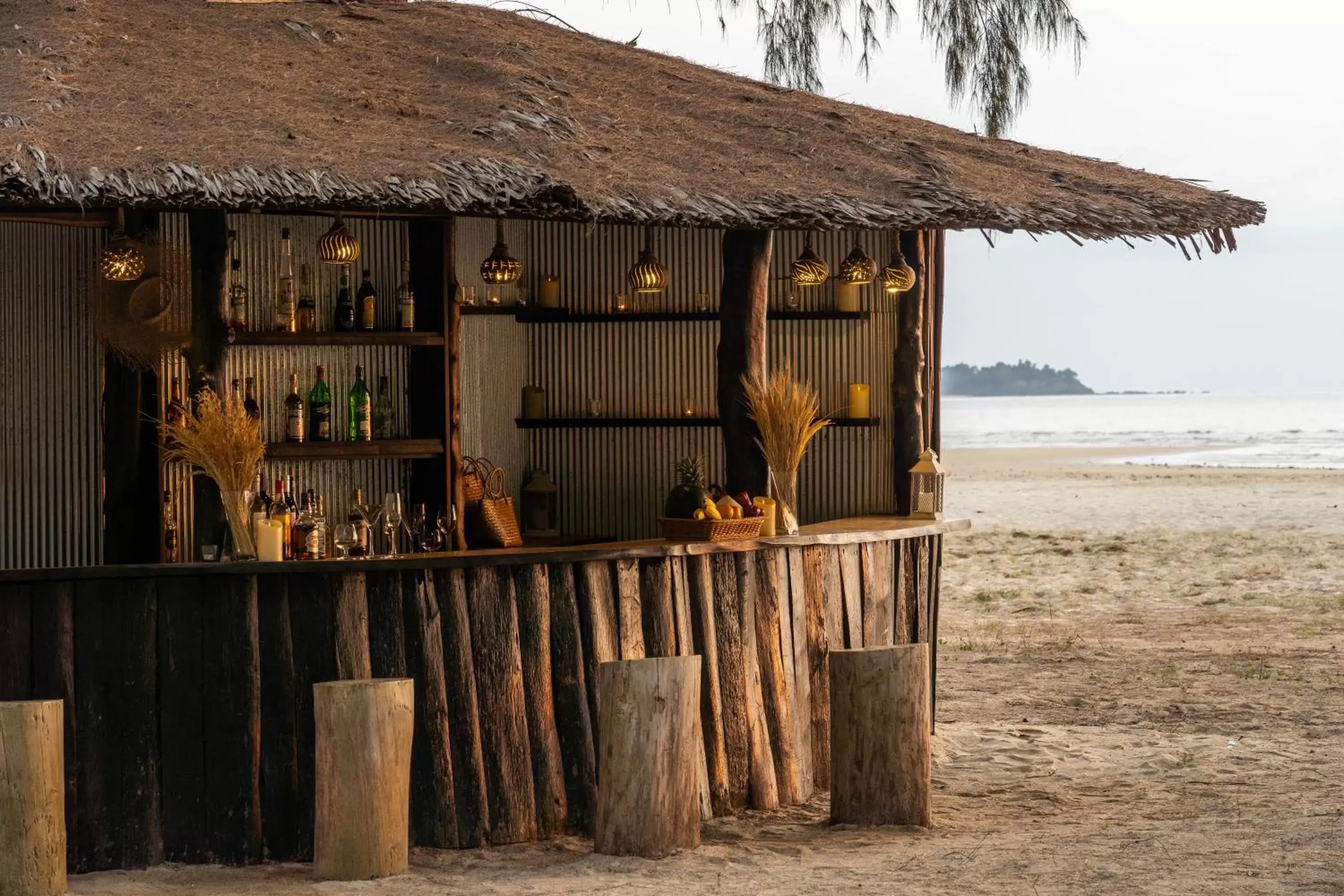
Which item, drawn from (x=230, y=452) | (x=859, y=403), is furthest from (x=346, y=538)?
(x=859, y=403)

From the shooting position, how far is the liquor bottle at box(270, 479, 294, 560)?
19.7 ft

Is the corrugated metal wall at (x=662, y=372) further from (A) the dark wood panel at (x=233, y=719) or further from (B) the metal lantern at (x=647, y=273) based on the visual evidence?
(A) the dark wood panel at (x=233, y=719)

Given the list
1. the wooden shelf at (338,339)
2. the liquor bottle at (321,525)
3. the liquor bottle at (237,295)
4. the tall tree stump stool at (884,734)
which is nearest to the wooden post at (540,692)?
the liquor bottle at (321,525)

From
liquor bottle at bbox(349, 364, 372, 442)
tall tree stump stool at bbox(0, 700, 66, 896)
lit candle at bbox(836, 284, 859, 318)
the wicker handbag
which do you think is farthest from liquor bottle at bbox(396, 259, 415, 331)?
tall tree stump stool at bbox(0, 700, 66, 896)

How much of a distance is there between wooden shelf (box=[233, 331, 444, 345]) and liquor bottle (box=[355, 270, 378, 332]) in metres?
0.09

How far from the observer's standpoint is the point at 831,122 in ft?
24.1

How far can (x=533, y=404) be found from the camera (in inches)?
327

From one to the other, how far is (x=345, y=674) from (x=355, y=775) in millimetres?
416

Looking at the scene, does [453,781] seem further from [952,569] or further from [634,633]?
[952,569]

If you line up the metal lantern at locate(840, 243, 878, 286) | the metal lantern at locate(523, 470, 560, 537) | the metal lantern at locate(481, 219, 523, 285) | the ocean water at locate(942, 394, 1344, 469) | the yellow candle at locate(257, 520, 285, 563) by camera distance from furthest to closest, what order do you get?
the ocean water at locate(942, 394, 1344, 469) → the metal lantern at locate(523, 470, 560, 537) → the metal lantern at locate(840, 243, 878, 286) → the metal lantern at locate(481, 219, 523, 285) → the yellow candle at locate(257, 520, 285, 563)

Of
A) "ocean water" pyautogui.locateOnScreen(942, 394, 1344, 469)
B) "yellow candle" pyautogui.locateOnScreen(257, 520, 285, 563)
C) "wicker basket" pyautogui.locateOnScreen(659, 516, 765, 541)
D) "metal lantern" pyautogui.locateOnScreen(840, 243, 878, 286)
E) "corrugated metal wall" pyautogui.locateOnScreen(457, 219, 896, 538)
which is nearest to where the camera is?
"yellow candle" pyautogui.locateOnScreen(257, 520, 285, 563)

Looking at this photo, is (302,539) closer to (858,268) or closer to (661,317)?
(661,317)

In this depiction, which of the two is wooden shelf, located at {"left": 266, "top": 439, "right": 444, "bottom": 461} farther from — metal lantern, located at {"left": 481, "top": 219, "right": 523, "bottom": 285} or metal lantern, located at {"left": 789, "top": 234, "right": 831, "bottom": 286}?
metal lantern, located at {"left": 789, "top": 234, "right": 831, "bottom": 286}

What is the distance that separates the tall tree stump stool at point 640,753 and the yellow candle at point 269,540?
1203 mm
